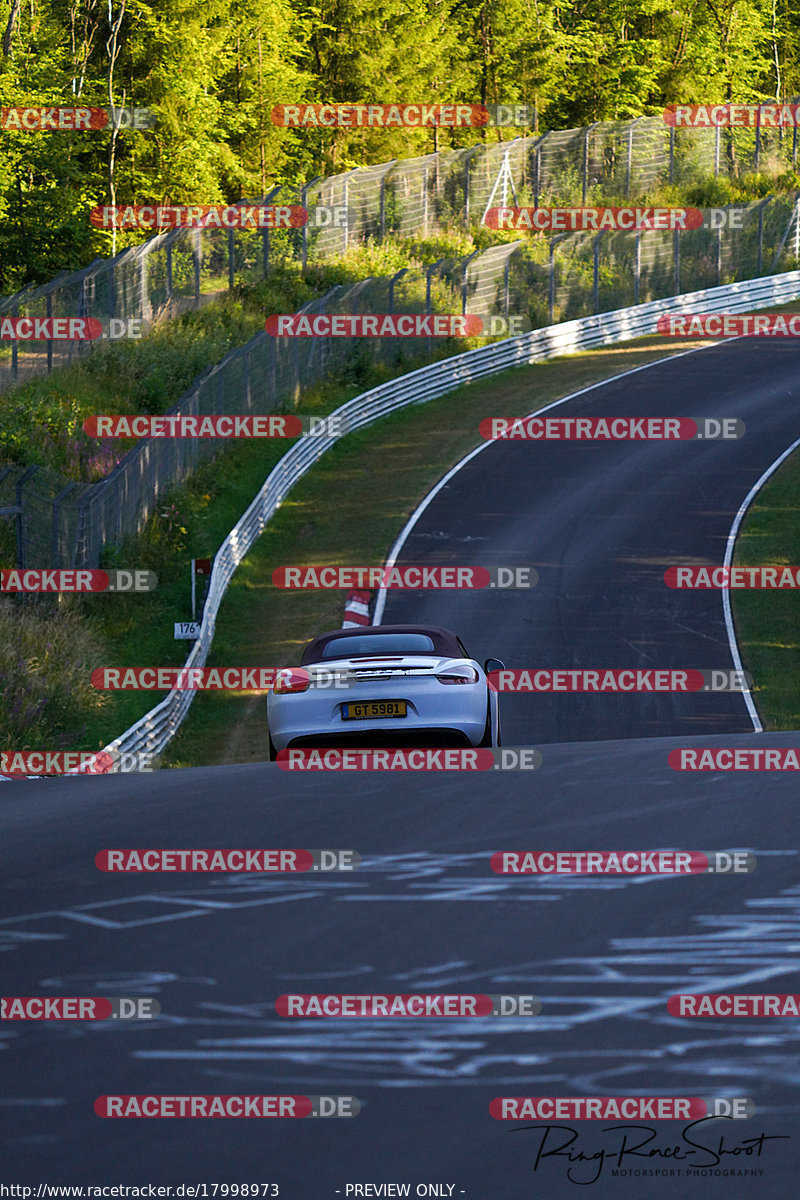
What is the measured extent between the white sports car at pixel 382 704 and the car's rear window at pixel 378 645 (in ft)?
1.16

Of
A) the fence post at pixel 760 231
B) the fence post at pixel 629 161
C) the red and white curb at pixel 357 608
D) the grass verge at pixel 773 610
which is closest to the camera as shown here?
the red and white curb at pixel 357 608

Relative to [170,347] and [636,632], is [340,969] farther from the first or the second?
[170,347]

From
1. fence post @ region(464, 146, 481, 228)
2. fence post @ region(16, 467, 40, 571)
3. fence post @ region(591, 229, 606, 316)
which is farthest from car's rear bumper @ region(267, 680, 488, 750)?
fence post @ region(464, 146, 481, 228)

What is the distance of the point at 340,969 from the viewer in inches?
207

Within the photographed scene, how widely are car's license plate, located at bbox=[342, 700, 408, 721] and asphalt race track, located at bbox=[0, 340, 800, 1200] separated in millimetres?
858

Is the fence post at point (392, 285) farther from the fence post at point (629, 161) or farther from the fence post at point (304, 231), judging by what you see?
the fence post at point (629, 161)

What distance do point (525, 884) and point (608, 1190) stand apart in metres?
2.42

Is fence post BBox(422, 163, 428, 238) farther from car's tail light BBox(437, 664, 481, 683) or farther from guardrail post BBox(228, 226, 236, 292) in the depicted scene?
car's tail light BBox(437, 664, 481, 683)

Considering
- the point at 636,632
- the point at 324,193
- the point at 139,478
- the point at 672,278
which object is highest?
the point at 324,193

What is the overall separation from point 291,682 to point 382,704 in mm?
846

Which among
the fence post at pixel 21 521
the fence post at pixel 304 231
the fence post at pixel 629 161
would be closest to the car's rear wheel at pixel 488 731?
the fence post at pixel 21 521

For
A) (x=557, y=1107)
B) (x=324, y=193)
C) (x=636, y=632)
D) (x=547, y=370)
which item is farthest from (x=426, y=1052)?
(x=324, y=193)

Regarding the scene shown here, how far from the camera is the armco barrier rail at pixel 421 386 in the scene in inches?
738

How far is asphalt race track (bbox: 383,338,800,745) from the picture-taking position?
1992 centimetres
